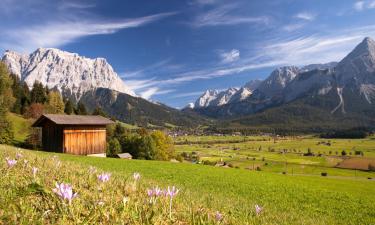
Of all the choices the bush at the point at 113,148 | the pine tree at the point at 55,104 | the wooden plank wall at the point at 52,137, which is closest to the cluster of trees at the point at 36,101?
the pine tree at the point at 55,104

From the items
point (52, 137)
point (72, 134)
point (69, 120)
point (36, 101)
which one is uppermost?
point (36, 101)

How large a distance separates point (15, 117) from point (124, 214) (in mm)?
107249

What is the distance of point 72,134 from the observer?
49.8 meters

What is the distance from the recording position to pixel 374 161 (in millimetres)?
150875

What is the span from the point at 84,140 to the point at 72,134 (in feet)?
7.67

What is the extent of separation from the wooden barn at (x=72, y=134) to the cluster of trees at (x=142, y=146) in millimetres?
28868

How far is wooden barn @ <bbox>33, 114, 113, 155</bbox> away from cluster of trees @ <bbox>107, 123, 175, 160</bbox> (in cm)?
2887

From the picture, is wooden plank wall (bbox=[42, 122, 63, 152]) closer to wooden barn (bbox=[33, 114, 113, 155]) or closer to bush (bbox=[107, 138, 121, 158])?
wooden barn (bbox=[33, 114, 113, 155])

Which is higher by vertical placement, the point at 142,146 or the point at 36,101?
the point at 36,101

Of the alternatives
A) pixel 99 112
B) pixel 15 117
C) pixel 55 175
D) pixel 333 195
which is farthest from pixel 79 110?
pixel 55 175

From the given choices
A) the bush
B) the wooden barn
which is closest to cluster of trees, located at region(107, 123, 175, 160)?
the bush

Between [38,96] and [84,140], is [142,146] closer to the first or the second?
[84,140]

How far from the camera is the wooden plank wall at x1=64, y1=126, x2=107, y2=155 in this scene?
162 ft

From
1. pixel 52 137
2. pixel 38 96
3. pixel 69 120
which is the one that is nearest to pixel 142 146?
pixel 52 137
